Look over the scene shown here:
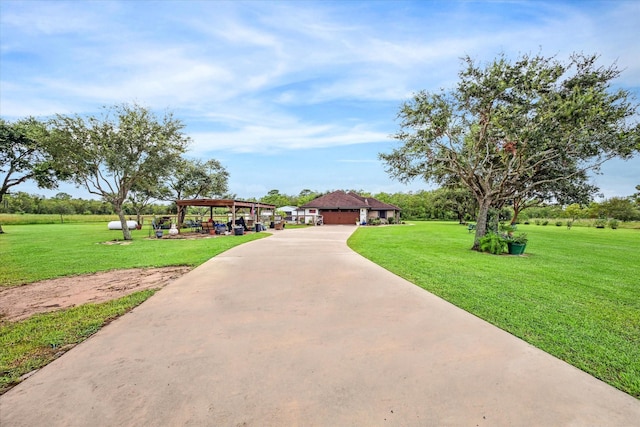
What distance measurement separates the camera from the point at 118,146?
1491cm

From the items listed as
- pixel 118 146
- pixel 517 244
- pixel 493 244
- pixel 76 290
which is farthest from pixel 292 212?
pixel 76 290

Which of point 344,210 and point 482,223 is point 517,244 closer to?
point 482,223

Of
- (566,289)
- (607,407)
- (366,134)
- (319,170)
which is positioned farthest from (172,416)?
(319,170)

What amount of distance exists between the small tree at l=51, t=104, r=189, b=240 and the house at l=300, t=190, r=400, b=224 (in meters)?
21.6

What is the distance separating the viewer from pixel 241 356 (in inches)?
109

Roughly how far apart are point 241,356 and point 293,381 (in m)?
0.69

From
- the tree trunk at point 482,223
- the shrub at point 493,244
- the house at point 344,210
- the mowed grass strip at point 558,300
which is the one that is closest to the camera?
the mowed grass strip at point 558,300

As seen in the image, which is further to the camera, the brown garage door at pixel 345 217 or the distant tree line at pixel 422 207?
the distant tree line at pixel 422 207

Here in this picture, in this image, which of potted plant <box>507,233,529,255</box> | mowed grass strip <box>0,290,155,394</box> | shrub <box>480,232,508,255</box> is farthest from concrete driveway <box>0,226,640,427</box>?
potted plant <box>507,233,529,255</box>

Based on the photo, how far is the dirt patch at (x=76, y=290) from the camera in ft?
14.8

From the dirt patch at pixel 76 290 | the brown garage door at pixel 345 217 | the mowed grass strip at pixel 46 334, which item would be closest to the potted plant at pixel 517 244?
the dirt patch at pixel 76 290

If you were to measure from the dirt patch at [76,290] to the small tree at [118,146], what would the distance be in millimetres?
10264

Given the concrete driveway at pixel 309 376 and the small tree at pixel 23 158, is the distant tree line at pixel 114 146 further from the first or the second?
the concrete driveway at pixel 309 376

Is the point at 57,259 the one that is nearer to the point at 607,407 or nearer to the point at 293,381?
the point at 293,381
